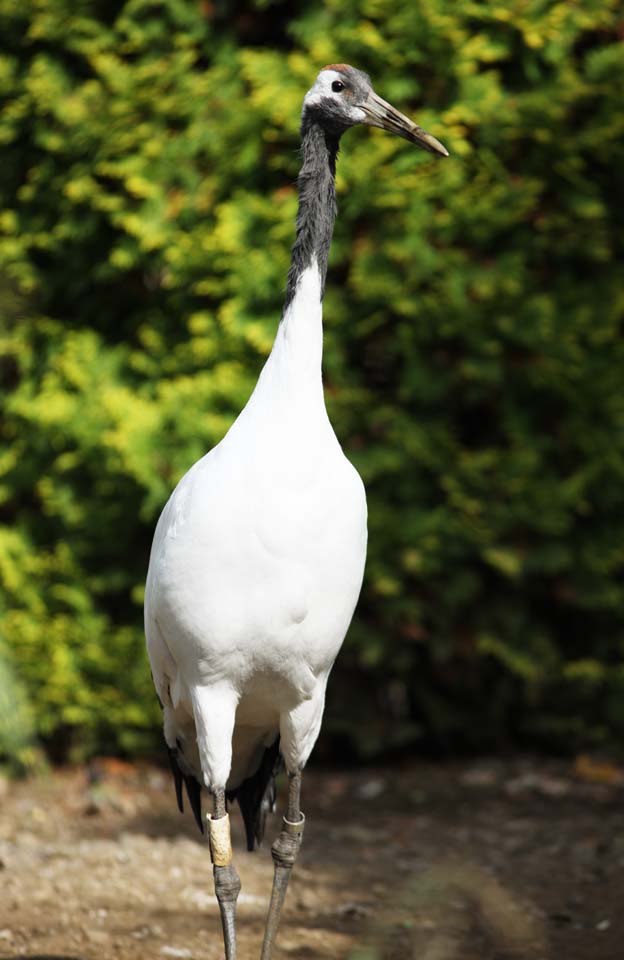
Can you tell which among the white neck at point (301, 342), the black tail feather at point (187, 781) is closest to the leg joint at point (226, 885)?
the black tail feather at point (187, 781)

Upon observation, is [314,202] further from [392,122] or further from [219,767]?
[219,767]

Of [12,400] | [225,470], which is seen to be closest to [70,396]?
[12,400]

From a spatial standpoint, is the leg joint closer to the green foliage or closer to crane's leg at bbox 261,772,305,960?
crane's leg at bbox 261,772,305,960

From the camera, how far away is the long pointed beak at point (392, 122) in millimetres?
3664

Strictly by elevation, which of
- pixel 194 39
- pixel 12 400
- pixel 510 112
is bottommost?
pixel 12 400

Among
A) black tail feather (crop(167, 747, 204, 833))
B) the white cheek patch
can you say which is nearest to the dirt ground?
black tail feather (crop(167, 747, 204, 833))

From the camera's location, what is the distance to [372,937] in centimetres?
427

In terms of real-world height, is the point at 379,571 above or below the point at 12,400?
below


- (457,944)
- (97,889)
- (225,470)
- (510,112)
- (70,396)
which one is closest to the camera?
(225,470)

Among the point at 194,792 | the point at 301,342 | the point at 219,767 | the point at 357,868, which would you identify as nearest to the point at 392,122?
the point at 301,342

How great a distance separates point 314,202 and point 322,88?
38 centimetres

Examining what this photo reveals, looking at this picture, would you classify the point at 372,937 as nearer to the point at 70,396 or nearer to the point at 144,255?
the point at 70,396

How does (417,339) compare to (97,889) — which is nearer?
(97,889)

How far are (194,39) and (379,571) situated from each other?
2788 mm
